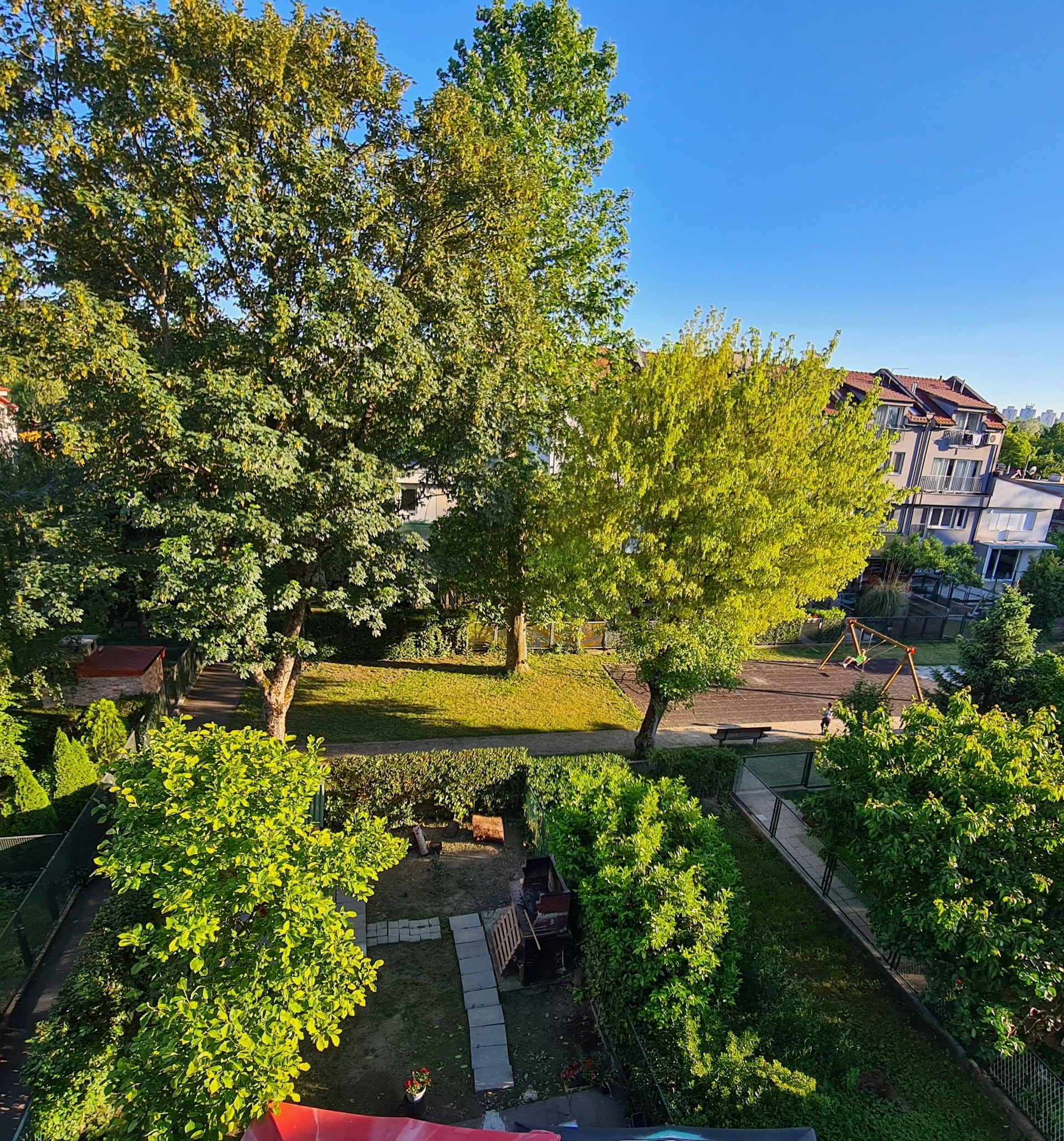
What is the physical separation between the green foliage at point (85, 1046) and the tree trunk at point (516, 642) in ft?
52.3

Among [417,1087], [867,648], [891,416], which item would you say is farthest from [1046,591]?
[417,1087]

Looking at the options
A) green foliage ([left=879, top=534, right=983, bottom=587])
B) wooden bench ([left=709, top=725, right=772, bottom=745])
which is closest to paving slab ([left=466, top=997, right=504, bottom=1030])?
wooden bench ([left=709, top=725, right=772, bottom=745])

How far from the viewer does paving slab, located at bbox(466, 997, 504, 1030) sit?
411 inches

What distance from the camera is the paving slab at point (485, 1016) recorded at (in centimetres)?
1043

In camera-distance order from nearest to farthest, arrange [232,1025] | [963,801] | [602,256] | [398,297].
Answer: [232,1025] → [963,801] → [398,297] → [602,256]

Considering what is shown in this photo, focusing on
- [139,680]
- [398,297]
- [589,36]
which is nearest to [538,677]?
[139,680]

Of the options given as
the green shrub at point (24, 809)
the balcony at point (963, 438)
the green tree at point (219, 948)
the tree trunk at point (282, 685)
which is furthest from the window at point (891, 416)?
the green shrub at point (24, 809)

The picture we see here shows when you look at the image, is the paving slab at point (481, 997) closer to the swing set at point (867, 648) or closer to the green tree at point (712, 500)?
the green tree at point (712, 500)

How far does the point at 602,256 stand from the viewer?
2236 centimetres

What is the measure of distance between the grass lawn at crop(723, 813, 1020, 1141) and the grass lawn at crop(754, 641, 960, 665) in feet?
56.2

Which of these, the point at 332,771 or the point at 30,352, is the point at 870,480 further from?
the point at 30,352

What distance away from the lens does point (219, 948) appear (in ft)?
23.7

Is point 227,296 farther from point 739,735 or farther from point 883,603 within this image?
point 883,603

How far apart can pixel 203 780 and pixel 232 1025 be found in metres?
2.65
